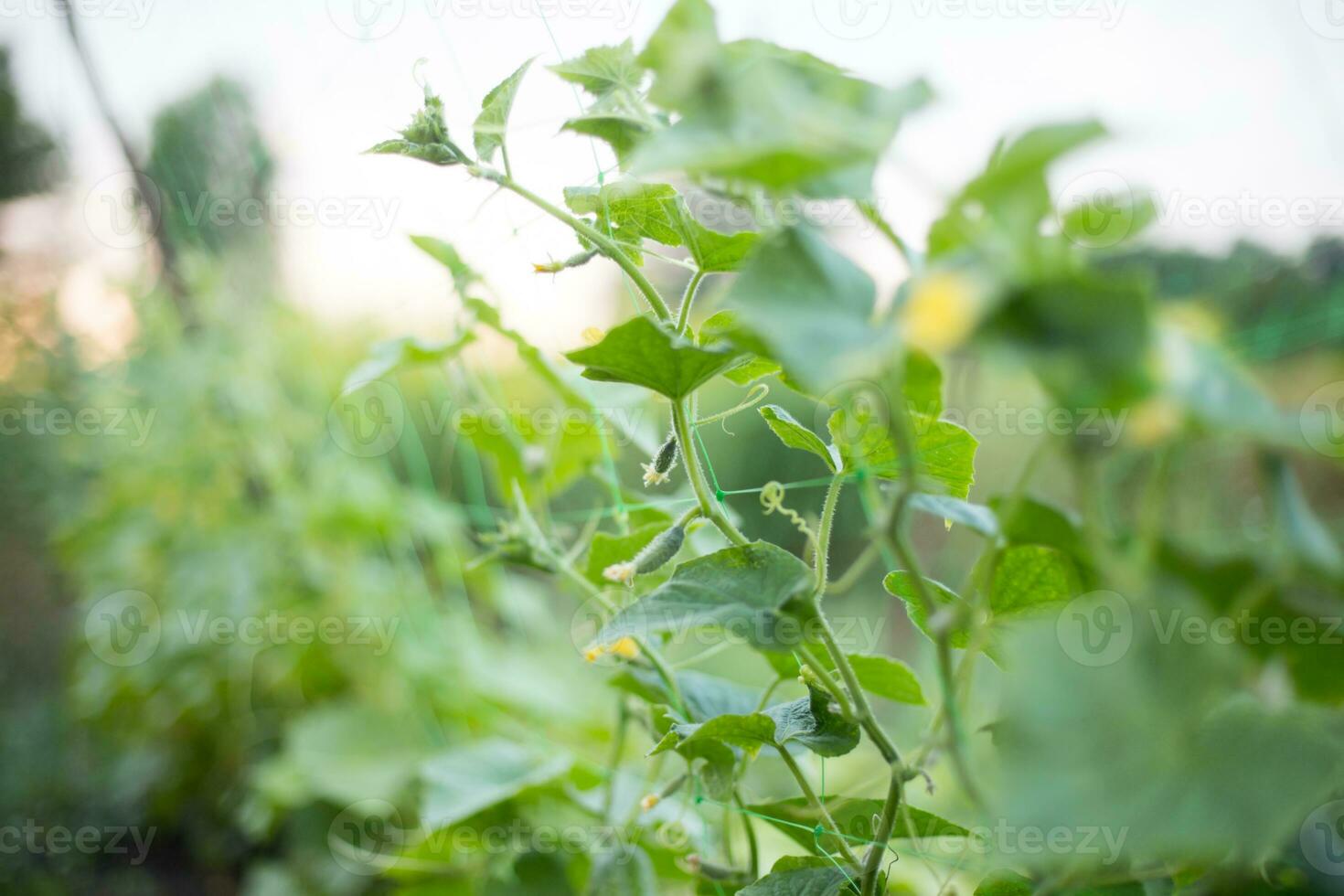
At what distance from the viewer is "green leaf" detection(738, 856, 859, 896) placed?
0.39 metres

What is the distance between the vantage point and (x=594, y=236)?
1.23 ft

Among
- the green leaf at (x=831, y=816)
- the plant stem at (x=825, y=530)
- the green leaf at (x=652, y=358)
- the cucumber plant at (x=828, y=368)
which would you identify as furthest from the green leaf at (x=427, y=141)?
the green leaf at (x=831, y=816)

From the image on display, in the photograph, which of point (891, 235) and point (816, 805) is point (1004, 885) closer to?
point (816, 805)

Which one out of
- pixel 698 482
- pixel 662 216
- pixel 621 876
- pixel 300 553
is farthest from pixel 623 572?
pixel 300 553

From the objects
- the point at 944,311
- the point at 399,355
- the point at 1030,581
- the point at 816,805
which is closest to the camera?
the point at 944,311

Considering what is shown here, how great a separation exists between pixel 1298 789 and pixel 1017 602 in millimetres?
143

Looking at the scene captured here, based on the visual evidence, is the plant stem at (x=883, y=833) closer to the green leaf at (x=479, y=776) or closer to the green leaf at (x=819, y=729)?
the green leaf at (x=819, y=729)

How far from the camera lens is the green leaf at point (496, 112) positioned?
15.5 inches

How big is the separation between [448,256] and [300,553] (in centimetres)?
84

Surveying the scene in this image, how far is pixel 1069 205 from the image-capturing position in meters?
0.26

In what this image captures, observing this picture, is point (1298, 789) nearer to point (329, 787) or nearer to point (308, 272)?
point (329, 787)

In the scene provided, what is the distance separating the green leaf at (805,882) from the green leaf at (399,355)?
0.34m

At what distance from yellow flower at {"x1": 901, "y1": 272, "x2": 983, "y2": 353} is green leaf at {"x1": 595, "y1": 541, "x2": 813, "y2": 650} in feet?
0.46

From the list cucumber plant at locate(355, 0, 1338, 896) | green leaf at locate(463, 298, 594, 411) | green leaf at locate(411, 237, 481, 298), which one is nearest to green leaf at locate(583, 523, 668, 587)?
cucumber plant at locate(355, 0, 1338, 896)
